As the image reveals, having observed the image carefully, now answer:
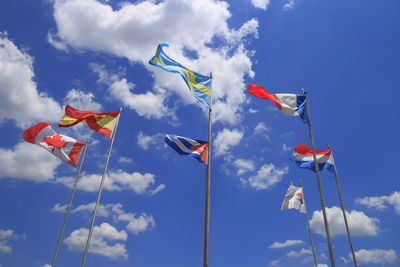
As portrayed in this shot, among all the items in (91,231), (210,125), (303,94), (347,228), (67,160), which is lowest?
(91,231)

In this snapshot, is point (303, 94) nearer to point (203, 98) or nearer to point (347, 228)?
point (203, 98)

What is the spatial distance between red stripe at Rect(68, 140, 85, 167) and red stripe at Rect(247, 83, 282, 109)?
16881 mm

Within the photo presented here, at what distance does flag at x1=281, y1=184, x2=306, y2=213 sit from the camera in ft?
110

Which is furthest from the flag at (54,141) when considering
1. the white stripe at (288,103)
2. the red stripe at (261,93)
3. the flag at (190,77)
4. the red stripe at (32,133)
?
the white stripe at (288,103)

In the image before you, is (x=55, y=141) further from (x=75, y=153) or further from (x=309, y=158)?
(x=309, y=158)

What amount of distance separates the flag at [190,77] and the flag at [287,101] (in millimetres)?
2980

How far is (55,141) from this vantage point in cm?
2564

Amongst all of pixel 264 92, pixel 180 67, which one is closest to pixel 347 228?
pixel 264 92

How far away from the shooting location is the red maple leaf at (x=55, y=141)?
25.5 m

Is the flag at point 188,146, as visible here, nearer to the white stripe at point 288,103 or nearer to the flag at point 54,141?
the white stripe at point 288,103

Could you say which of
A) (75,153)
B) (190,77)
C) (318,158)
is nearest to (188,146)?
(190,77)

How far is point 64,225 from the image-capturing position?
2842 cm

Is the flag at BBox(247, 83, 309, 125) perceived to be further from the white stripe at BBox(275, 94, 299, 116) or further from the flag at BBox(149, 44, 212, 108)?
the flag at BBox(149, 44, 212, 108)

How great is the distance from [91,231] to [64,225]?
1208 cm
